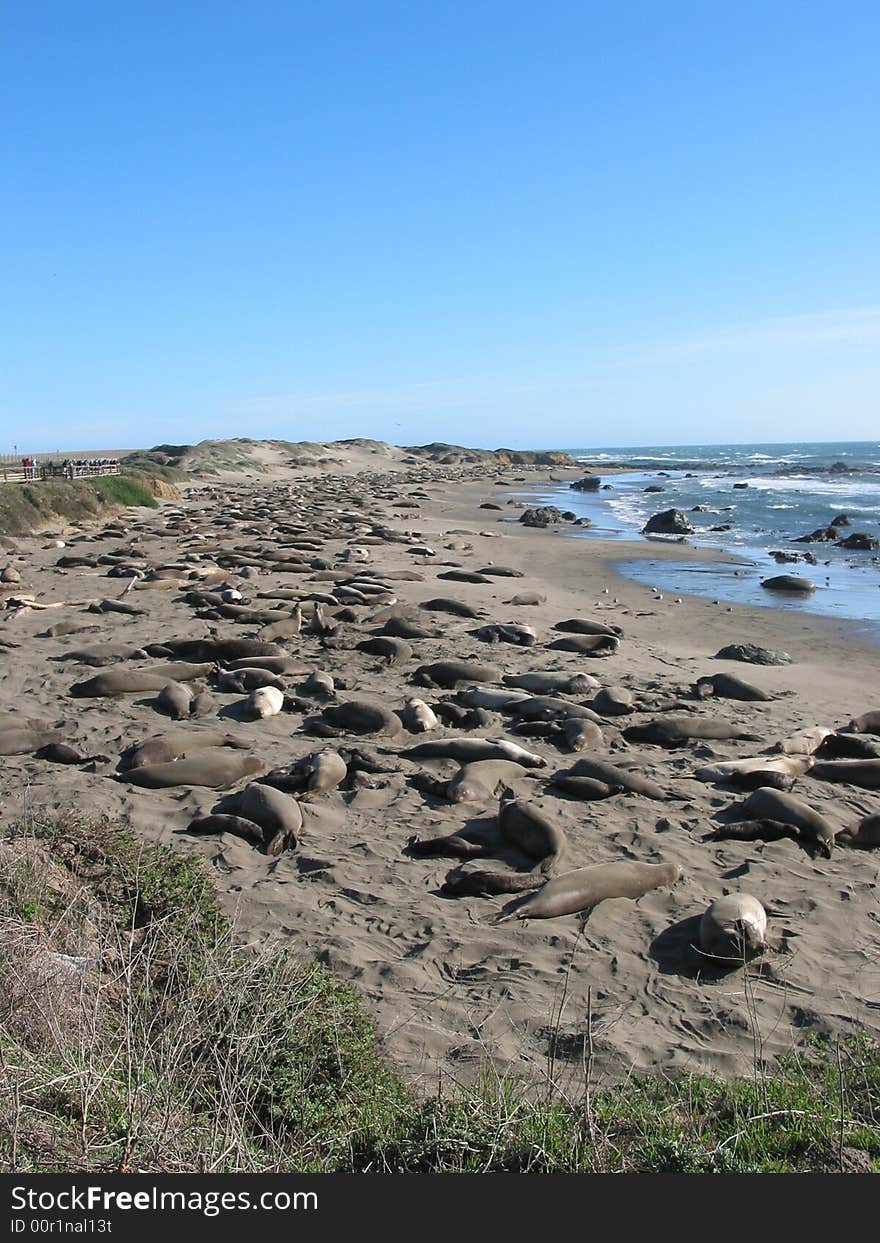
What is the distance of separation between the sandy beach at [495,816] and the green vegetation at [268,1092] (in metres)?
0.31

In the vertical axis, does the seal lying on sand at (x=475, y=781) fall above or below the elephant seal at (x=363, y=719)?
below

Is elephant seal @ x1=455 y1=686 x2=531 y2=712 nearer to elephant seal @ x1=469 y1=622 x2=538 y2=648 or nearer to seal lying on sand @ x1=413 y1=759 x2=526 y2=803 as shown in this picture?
seal lying on sand @ x1=413 y1=759 x2=526 y2=803

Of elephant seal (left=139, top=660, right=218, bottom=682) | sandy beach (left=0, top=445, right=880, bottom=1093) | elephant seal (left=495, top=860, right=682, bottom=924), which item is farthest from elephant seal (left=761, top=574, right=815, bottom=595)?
elephant seal (left=495, top=860, right=682, bottom=924)

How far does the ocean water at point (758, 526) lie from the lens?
18.8m

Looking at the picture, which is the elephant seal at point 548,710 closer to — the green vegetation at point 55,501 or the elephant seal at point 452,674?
the elephant seal at point 452,674

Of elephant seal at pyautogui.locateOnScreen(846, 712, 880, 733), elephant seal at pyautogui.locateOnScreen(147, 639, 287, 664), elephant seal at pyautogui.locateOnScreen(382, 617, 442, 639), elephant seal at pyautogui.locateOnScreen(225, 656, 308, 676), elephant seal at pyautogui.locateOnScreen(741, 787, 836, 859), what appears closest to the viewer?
elephant seal at pyautogui.locateOnScreen(741, 787, 836, 859)

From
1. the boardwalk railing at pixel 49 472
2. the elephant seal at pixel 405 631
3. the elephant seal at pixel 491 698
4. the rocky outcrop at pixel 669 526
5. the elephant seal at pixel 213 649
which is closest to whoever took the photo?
the elephant seal at pixel 491 698

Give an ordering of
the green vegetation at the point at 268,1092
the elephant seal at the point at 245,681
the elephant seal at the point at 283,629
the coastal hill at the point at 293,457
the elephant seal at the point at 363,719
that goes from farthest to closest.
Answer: the coastal hill at the point at 293,457 < the elephant seal at the point at 283,629 < the elephant seal at the point at 245,681 < the elephant seal at the point at 363,719 < the green vegetation at the point at 268,1092

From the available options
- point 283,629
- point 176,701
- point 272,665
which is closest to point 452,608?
point 283,629

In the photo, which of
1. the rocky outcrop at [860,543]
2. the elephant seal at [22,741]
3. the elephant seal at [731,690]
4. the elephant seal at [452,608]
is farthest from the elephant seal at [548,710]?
the rocky outcrop at [860,543]

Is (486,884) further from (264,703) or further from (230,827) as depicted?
(264,703)

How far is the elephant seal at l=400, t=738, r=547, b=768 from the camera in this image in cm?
779

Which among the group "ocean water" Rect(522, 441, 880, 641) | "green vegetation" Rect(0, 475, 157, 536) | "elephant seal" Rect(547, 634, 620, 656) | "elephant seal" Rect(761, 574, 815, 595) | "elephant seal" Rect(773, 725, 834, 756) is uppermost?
"green vegetation" Rect(0, 475, 157, 536)

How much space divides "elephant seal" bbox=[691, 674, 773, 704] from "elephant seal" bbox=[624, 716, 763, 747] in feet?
4.31
